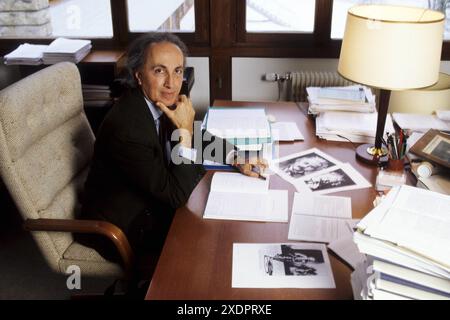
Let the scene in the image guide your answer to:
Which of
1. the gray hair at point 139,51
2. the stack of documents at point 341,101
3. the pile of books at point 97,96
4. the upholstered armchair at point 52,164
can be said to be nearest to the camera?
the upholstered armchair at point 52,164

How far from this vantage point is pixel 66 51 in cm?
261

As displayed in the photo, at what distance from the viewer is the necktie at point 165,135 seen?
175cm

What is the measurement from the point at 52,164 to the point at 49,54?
124cm

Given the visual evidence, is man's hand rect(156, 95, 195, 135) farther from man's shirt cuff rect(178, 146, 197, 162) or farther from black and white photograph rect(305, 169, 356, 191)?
black and white photograph rect(305, 169, 356, 191)

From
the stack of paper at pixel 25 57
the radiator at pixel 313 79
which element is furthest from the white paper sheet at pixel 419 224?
the stack of paper at pixel 25 57

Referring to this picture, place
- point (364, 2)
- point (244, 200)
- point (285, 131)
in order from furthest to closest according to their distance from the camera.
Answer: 1. point (364, 2)
2. point (285, 131)
3. point (244, 200)

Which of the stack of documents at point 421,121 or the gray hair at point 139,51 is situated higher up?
the gray hair at point 139,51

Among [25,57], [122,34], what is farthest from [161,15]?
[25,57]

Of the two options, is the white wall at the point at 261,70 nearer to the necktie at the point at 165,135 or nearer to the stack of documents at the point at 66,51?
the stack of documents at the point at 66,51

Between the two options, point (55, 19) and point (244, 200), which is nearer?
point (244, 200)

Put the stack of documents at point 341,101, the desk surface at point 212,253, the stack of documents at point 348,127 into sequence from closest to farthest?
1. the desk surface at point 212,253
2. the stack of documents at point 348,127
3. the stack of documents at point 341,101

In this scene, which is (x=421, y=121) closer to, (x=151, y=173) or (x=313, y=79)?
(x=313, y=79)

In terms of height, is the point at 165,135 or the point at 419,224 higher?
the point at 419,224
